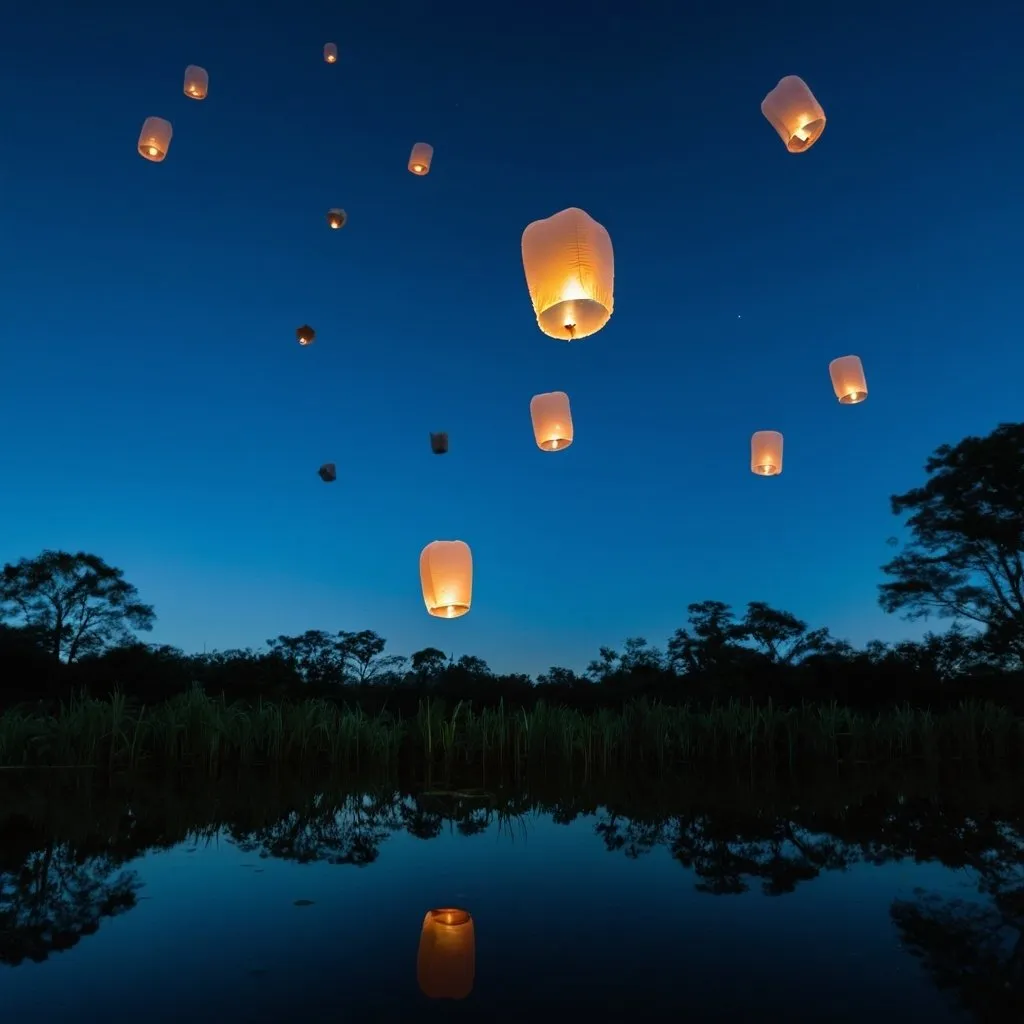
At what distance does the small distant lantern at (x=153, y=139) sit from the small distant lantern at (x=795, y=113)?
5.60 meters

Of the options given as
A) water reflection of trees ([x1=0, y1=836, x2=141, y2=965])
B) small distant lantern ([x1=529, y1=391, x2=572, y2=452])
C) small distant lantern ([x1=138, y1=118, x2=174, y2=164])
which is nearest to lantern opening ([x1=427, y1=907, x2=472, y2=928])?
water reflection of trees ([x1=0, y1=836, x2=141, y2=965])

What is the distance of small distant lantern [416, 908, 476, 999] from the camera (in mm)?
1451

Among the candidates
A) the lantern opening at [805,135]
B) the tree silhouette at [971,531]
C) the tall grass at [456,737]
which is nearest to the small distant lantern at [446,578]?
the tall grass at [456,737]

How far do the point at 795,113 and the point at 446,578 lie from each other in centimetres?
416

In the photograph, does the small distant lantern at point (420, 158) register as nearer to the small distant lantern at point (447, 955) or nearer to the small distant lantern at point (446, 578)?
the small distant lantern at point (446, 578)

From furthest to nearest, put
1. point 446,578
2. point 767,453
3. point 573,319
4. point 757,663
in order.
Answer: point 757,663, point 767,453, point 446,578, point 573,319

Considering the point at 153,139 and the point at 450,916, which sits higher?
the point at 153,139

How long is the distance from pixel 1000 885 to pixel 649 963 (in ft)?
4.76

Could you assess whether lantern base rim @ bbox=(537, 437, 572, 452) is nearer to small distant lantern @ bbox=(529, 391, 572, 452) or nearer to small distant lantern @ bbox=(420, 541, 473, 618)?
small distant lantern @ bbox=(529, 391, 572, 452)

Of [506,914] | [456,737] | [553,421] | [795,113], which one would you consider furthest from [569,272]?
[456,737]

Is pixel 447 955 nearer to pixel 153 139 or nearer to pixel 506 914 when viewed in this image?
pixel 506 914

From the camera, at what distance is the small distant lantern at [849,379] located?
620cm

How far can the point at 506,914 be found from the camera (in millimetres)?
1969

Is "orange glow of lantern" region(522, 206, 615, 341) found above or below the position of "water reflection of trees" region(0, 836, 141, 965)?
above
